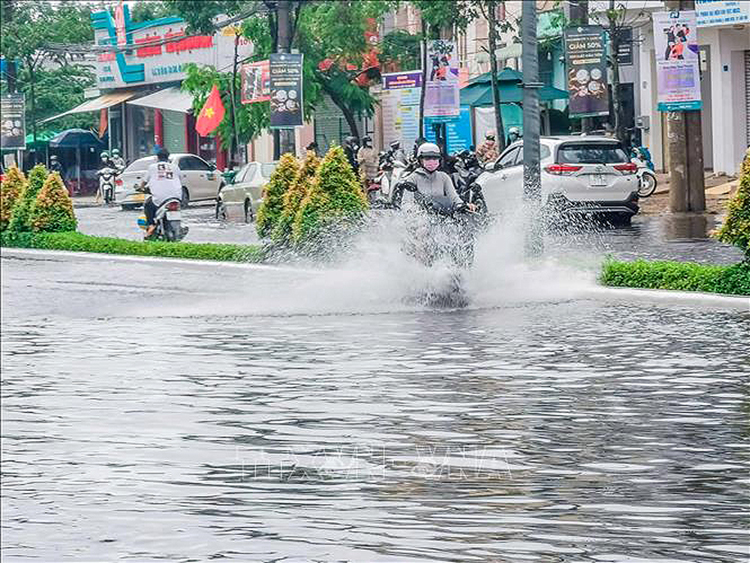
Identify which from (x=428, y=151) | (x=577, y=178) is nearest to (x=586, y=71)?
(x=577, y=178)

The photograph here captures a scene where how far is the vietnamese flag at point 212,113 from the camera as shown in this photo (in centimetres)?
6075

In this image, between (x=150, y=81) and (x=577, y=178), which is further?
(x=150, y=81)

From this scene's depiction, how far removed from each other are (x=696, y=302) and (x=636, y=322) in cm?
150

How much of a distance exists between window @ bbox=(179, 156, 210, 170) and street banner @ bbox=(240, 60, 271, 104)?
211 centimetres

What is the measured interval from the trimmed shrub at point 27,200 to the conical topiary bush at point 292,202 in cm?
864

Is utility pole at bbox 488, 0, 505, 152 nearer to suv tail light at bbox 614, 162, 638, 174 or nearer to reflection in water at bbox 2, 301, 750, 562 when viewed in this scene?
suv tail light at bbox 614, 162, 638, 174

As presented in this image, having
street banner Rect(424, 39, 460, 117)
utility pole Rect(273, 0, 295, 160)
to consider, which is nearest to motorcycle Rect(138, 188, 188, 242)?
street banner Rect(424, 39, 460, 117)

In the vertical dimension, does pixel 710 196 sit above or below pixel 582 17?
below

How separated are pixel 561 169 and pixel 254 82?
2265 centimetres

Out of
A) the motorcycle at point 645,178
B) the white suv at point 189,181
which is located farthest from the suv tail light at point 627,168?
the white suv at point 189,181

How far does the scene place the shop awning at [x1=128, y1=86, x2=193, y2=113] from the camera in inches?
2769

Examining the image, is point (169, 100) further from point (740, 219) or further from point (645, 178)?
point (740, 219)

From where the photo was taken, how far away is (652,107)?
46656 millimetres

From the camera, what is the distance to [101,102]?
76.8 m
